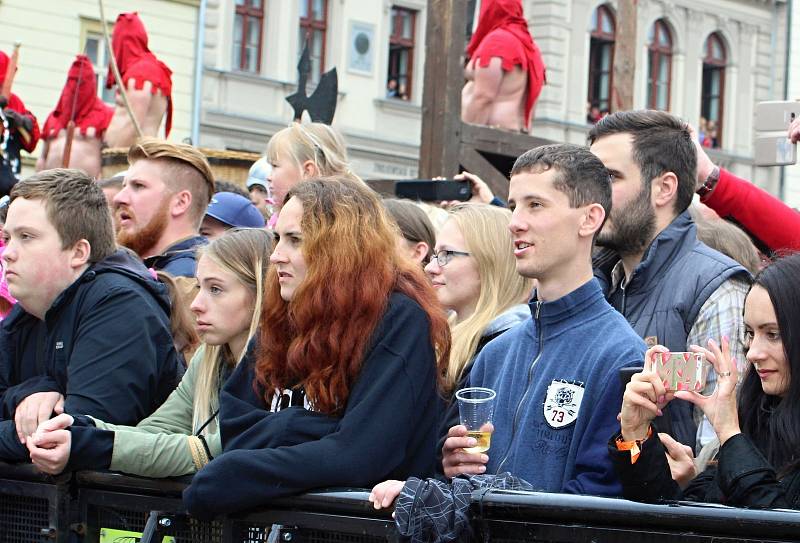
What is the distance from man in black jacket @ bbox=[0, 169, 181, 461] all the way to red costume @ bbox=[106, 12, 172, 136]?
18.7 ft

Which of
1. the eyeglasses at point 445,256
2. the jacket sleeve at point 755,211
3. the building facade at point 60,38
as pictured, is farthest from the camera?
the building facade at point 60,38

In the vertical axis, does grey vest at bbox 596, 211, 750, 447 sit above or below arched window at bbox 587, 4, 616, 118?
below

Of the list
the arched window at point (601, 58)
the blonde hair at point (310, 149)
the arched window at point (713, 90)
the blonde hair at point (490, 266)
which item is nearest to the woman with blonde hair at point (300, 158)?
the blonde hair at point (310, 149)

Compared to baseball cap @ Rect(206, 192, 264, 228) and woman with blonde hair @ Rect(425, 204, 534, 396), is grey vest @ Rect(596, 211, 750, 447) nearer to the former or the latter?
woman with blonde hair @ Rect(425, 204, 534, 396)

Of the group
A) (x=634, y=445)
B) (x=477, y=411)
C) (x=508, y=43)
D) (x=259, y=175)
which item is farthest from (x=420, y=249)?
(x=508, y=43)

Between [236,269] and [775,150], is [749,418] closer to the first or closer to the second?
[236,269]

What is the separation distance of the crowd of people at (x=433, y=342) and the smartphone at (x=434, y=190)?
63.9 inches

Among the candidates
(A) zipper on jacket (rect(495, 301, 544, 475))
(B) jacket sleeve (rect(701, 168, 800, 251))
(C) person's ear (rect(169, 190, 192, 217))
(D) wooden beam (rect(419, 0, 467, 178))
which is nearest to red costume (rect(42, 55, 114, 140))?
(D) wooden beam (rect(419, 0, 467, 178))

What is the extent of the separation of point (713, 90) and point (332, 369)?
122 ft

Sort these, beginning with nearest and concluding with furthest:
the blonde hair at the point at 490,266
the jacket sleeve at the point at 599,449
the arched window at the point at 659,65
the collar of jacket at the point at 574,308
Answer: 1. the jacket sleeve at the point at 599,449
2. the collar of jacket at the point at 574,308
3. the blonde hair at the point at 490,266
4. the arched window at the point at 659,65

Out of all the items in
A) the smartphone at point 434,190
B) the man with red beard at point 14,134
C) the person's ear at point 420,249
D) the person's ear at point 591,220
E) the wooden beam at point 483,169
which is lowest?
the person's ear at point 420,249

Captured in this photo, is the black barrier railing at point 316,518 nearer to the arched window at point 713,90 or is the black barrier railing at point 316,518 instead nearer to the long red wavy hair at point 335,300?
the long red wavy hair at point 335,300

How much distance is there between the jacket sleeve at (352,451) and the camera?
3.84 metres

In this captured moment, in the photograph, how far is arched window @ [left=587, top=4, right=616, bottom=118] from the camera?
3686 cm
